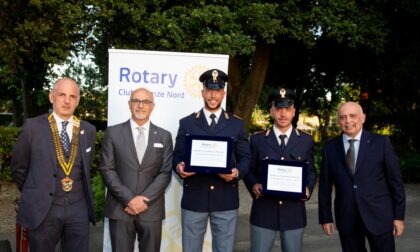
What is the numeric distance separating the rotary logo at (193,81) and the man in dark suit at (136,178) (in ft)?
3.04

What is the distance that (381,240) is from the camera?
12.9ft

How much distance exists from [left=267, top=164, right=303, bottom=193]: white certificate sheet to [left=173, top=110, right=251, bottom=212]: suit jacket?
304 millimetres

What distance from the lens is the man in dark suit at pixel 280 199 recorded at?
4.05 m

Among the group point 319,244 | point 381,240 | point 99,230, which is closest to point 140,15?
point 99,230

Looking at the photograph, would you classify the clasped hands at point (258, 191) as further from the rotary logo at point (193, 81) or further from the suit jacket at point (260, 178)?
the rotary logo at point (193, 81)

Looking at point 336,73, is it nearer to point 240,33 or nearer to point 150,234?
point 240,33

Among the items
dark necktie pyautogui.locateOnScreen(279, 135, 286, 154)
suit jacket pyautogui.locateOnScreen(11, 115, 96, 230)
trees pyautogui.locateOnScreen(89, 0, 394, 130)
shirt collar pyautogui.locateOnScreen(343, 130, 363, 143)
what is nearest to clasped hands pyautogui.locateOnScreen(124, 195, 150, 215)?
suit jacket pyautogui.locateOnScreen(11, 115, 96, 230)

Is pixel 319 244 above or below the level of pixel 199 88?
below

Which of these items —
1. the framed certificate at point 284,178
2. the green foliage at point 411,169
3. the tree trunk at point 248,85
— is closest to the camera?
the framed certificate at point 284,178

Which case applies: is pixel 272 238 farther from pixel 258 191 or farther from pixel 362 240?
pixel 362 240

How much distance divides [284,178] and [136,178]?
1.40 metres

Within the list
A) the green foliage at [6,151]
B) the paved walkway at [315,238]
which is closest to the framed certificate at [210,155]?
the paved walkway at [315,238]

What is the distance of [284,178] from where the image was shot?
153 inches

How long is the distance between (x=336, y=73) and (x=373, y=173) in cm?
1597
